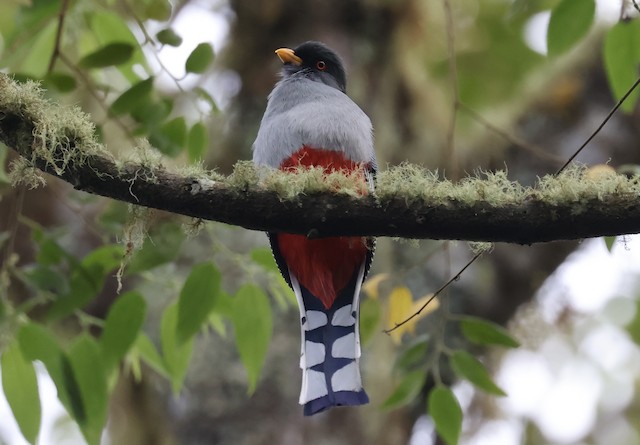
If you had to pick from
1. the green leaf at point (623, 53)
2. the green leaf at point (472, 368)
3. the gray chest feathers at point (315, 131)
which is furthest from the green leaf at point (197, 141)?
the green leaf at point (623, 53)

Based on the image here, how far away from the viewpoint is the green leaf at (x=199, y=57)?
2.41m

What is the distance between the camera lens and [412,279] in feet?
12.4

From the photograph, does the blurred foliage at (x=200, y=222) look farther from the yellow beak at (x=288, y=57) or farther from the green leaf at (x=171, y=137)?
the yellow beak at (x=288, y=57)

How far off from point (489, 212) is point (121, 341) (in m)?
1.15

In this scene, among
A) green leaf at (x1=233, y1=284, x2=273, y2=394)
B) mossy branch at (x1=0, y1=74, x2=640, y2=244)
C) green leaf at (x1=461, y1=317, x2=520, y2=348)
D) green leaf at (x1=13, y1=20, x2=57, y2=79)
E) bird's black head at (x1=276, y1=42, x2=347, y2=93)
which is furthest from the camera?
bird's black head at (x1=276, y1=42, x2=347, y2=93)

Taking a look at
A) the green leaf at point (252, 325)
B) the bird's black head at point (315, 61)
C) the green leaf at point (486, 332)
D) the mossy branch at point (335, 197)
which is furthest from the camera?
the bird's black head at point (315, 61)

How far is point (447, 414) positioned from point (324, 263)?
1.84 ft

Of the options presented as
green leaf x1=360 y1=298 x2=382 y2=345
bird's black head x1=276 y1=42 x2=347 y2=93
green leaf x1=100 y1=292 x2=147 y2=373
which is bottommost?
green leaf x1=100 y1=292 x2=147 y2=373

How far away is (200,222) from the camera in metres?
2.11

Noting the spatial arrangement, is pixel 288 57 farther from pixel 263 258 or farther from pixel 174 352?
pixel 174 352

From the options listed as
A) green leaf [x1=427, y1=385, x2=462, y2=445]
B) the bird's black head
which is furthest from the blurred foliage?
the bird's black head

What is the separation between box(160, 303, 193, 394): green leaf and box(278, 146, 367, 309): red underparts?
394 mm

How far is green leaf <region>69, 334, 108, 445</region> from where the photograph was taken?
7.66 feet

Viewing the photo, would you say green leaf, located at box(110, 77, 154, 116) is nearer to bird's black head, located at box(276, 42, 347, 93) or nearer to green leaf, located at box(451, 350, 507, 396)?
bird's black head, located at box(276, 42, 347, 93)
